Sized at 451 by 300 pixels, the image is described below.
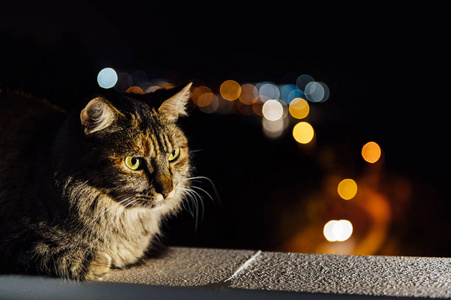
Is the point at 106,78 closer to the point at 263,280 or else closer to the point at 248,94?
the point at 263,280

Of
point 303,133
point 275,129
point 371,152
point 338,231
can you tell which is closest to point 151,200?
point 338,231

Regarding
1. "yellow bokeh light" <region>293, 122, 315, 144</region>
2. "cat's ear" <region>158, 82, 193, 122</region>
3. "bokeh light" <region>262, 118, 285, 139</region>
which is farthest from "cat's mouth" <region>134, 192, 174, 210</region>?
"bokeh light" <region>262, 118, 285, 139</region>

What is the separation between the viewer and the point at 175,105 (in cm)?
227

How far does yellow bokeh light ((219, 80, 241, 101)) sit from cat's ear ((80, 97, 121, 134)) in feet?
169

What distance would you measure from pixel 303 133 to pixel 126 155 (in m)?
24.2

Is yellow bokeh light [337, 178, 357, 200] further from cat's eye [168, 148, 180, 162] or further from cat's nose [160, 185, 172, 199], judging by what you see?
cat's nose [160, 185, 172, 199]

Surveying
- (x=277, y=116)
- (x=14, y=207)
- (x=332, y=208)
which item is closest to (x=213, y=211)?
(x=332, y=208)

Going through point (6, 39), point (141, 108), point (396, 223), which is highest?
point (6, 39)

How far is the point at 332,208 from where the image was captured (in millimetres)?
14281

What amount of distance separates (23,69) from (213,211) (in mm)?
6593

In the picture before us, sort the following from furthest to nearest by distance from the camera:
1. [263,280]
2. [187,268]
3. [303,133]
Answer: [303,133] → [187,268] → [263,280]

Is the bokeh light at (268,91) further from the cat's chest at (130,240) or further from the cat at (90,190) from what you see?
the cat at (90,190)

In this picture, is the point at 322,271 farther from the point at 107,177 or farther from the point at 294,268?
the point at 107,177

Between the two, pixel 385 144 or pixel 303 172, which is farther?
pixel 385 144
